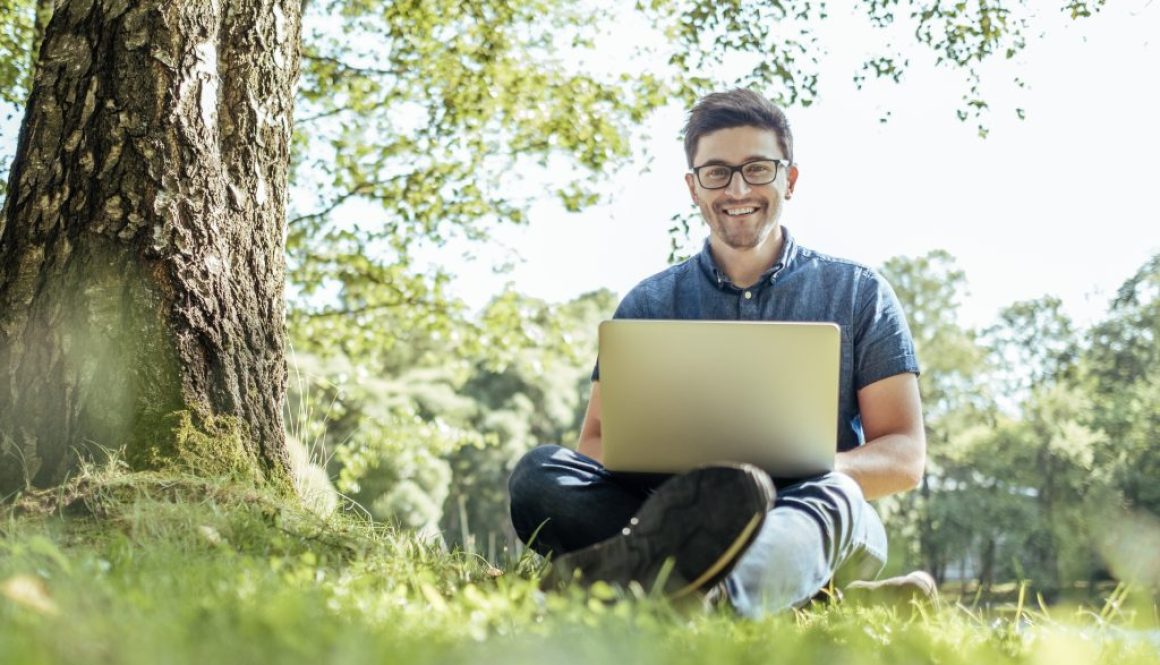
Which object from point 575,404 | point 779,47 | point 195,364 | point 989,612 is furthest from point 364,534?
point 575,404

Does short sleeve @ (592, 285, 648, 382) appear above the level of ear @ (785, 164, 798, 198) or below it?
below

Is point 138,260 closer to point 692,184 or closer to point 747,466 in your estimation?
point 692,184

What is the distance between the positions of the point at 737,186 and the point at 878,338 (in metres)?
0.68

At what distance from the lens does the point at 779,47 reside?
25.2 ft

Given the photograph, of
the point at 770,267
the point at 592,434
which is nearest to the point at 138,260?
the point at 592,434

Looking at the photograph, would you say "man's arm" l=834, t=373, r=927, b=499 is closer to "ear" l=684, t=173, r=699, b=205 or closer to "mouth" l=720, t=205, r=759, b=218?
"mouth" l=720, t=205, r=759, b=218

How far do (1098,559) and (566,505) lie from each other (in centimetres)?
3168

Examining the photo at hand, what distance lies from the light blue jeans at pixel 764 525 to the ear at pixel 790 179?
1.22 metres

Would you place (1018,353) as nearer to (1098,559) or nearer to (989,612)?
(1098,559)

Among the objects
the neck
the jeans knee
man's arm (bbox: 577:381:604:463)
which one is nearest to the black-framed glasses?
the neck

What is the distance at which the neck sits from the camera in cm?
387

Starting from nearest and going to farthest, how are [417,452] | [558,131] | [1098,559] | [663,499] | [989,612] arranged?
[663,499] → [989,612] → [558,131] → [417,452] → [1098,559]

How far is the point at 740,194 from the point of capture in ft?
12.5

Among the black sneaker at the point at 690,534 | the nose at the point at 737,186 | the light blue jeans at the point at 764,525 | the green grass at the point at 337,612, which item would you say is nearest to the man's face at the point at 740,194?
the nose at the point at 737,186
